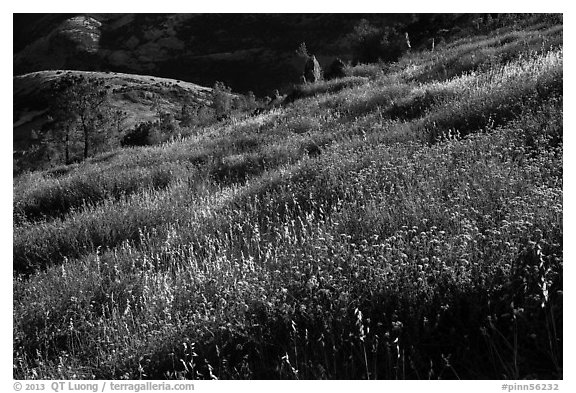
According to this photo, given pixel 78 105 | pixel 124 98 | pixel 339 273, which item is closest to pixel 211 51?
pixel 124 98

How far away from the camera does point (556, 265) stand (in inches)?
107

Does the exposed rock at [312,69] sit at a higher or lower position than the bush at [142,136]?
higher

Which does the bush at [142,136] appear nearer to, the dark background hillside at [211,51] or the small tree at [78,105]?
the small tree at [78,105]

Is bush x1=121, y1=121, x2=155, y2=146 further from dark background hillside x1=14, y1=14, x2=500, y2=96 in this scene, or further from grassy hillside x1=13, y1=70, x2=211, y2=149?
dark background hillside x1=14, y1=14, x2=500, y2=96

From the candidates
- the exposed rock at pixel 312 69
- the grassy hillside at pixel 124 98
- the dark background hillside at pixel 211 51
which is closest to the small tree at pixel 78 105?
the exposed rock at pixel 312 69

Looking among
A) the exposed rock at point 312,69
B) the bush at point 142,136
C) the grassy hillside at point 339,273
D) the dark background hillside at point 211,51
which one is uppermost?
the dark background hillside at point 211,51

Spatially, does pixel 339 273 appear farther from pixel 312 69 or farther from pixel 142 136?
pixel 142 136

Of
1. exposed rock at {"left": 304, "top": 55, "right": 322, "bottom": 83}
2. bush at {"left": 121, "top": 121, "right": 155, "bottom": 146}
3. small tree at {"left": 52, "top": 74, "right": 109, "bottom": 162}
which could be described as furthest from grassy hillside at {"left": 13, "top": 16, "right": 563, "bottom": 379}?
small tree at {"left": 52, "top": 74, "right": 109, "bottom": 162}

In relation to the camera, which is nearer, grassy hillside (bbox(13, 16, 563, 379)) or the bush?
grassy hillside (bbox(13, 16, 563, 379))

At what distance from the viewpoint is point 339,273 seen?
3.04m

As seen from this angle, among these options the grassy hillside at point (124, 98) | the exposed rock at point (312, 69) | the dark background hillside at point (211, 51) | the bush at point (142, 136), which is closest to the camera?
the bush at point (142, 136)

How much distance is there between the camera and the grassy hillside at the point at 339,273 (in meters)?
2.55

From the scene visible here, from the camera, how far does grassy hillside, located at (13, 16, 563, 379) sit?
101 inches
